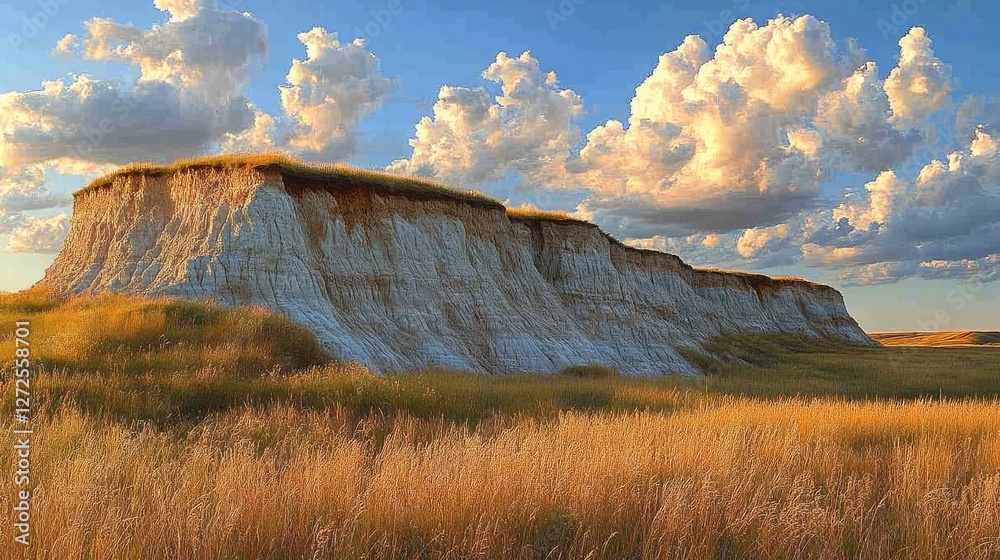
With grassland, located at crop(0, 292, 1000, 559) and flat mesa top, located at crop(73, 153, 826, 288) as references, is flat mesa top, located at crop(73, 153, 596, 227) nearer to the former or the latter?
flat mesa top, located at crop(73, 153, 826, 288)

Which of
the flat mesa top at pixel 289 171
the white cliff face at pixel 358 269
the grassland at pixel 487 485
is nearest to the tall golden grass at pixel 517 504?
the grassland at pixel 487 485

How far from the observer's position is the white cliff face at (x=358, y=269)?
912 inches

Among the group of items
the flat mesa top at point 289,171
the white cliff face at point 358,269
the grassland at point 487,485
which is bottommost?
the grassland at point 487,485

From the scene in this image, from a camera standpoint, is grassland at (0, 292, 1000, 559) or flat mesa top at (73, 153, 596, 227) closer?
grassland at (0, 292, 1000, 559)

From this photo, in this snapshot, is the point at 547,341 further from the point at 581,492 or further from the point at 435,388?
the point at 581,492

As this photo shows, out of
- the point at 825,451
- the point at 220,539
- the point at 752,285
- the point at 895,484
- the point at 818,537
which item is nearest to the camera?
the point at 220,539

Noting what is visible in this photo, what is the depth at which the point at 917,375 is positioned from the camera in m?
30.5

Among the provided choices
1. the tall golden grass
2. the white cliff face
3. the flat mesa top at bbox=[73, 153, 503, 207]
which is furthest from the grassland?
the flat mesa top at bbox=[73, 153, 503, 207]

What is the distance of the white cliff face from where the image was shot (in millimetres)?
23172

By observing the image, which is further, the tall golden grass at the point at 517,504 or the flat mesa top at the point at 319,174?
the flat mesa top at the point at 319,174

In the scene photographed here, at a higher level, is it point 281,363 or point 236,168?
point 236,168

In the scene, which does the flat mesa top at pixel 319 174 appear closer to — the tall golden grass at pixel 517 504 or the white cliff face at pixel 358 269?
the white cliff face at pixel 358 269

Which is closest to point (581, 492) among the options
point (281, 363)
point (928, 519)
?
point (928, 519)

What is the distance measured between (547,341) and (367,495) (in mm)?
25006
